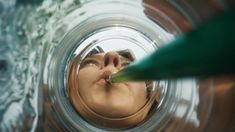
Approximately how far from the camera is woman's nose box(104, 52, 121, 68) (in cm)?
51

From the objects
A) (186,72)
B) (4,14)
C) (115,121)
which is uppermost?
(4,14)

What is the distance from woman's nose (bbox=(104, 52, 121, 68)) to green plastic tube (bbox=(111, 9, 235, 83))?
361mm

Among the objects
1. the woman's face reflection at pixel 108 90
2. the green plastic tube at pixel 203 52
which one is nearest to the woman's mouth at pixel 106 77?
the woman's face reflection at pixel 108 90

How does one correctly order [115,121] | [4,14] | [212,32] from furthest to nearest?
[115,121] → [4,14] → [212,32]

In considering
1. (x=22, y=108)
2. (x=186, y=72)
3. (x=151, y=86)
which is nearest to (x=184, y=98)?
(x=151, y=86)

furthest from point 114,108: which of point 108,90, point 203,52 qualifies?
point 203,52

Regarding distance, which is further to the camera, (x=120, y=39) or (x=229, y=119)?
(x=120, y=39)

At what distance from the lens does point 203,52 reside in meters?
0.13

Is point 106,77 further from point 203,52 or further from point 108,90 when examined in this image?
point 203,52

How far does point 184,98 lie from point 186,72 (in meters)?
0.35

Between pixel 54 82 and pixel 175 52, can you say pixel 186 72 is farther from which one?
pixel 54 82

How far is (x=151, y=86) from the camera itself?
0.54 m

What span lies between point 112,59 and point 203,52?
39cm

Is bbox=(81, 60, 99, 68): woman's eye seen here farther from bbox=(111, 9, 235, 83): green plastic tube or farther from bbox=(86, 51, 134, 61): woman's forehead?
bbox=(111, 9, 235, 83): green plastic tube
